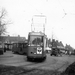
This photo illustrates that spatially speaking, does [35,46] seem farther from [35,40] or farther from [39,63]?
[39,63]

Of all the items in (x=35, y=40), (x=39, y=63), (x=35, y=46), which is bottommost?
(x=39, y=63)

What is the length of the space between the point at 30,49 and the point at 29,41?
90cm

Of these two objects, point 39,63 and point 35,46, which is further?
Answer: point 35,46

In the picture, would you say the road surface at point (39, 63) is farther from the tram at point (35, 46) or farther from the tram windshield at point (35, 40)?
the tram windshield at point (35, 40)

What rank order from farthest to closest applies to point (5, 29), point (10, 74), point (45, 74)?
point (5, 29)
point (45, 74)
point (10, 74)

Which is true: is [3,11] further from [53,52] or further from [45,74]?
[45,74]

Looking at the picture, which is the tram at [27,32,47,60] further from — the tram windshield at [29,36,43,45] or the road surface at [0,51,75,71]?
the road surface at [0,51,75,71]

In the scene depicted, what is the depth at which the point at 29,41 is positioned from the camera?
2056 cm

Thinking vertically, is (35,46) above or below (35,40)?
below

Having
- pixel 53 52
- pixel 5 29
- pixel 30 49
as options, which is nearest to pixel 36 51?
pixel 30 49

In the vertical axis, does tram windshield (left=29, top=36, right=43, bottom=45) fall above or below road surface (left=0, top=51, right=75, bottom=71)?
above

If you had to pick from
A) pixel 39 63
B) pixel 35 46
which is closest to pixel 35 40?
pixel 35 46

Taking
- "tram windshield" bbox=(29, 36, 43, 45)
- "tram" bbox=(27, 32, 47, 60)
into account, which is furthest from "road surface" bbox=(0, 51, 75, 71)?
"tram windshield" bbox=(29, 36, 43, 45)

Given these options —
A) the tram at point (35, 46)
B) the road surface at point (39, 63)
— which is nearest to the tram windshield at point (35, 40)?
the tram at point (35, 46)
